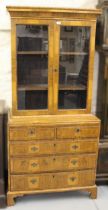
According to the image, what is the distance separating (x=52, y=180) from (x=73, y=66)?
116 centimetres

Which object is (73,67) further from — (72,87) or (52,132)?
(52,132)

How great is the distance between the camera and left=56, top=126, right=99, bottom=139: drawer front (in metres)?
2.71

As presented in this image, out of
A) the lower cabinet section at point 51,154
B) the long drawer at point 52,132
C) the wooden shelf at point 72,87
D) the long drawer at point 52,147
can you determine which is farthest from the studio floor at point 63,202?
the wooden shelf at point 72,87

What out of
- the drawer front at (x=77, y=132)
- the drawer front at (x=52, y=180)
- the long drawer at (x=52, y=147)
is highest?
the drawer front at (x=77, y=132)

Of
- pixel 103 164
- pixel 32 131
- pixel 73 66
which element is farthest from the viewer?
pixel 103 164

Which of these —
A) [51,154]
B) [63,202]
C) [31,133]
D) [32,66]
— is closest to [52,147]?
[51,154]

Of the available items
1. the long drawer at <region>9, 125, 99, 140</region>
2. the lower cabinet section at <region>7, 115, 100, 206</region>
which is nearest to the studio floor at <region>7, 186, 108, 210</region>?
the lower cabinet section at <region>7, 115, 100, 206</region>

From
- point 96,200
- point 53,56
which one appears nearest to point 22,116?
point 53,56

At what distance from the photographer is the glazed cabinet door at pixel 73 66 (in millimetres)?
2648

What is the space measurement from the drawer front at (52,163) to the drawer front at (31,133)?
22 cm

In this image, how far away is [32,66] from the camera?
→ 2721 mm

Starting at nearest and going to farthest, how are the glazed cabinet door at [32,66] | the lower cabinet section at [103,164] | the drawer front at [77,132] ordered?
the glazed cabinet door at [32,66] → the drawer front at [77,132] → the lower cabinet section at [103,164]

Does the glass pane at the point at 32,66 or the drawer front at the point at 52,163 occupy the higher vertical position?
the glass pane at the point at 32,66

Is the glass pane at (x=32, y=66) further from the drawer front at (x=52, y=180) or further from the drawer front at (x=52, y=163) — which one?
the drawer front at (x=52, y=180)
